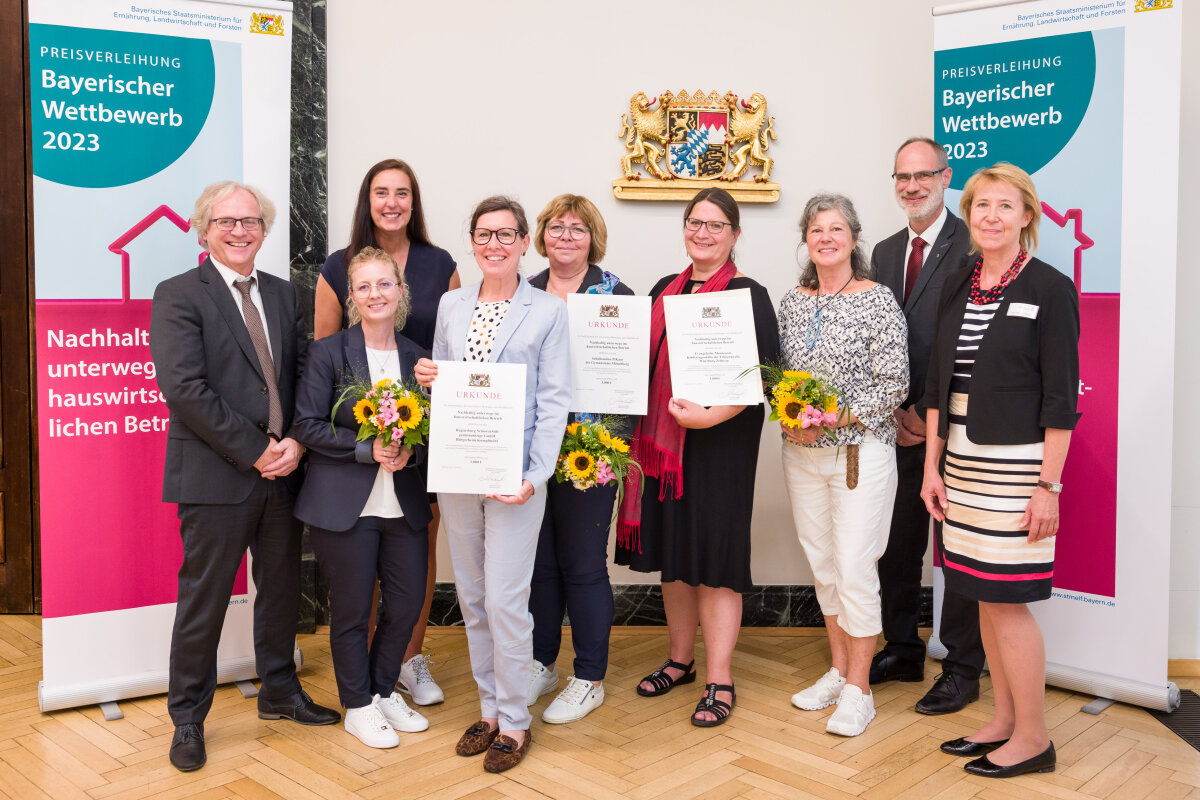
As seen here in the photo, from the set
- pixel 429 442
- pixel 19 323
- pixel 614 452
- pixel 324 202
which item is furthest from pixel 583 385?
pixel 19 323

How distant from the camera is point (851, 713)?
10.1 feet

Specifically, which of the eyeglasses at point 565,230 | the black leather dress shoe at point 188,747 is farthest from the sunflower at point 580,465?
the black leather dress shoe at point 188,747

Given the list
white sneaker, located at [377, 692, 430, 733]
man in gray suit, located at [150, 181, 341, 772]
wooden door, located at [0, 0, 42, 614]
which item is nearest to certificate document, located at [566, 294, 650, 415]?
man in gray suit, located at [150, 181, 341, 772]

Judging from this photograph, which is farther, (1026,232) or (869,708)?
(869,708)

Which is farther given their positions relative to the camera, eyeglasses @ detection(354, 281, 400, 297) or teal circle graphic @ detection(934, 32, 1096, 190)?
teal circle graphic @ detection(934, 32, 1096, 190)

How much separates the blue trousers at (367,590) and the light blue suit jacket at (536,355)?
0.56 meters

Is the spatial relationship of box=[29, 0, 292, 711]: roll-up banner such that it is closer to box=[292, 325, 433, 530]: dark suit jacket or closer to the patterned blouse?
box=[292, 325, 433, 530]: dark suit jacket

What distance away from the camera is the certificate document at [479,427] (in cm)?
266

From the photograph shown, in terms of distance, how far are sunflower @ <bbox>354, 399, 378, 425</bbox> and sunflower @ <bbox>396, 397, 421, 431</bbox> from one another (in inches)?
3.6

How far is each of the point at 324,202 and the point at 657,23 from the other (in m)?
1.84

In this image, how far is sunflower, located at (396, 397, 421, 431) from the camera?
8.95 ft

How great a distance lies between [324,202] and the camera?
413 cm

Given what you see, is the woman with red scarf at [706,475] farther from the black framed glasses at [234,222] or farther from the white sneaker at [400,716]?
the black framed glasses at [234,222]

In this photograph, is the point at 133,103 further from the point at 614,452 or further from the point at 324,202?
the point at 614,452
